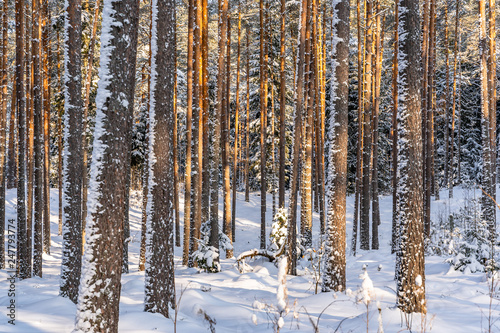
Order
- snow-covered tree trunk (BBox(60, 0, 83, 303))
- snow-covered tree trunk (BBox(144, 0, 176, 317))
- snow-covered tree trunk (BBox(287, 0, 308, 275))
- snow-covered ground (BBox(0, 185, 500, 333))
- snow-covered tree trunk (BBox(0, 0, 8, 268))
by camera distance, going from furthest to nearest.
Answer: snow-covered tree trunk (BBox(0, 0, 8, 268))
snow-covered tree trunk (BBox(287, 0, 308, 275))
snow-covered tree trunk (BBox(60, 0, 83, 303))
snow-covered tree trunk (BBox(144, 0, 176, 317))
snow-covered ground (BBox(0, 185, 500, 333))

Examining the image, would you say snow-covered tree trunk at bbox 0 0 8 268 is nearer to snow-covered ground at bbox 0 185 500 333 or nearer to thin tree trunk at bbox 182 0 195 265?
snow-covered ground at bbox 0 185 500 333

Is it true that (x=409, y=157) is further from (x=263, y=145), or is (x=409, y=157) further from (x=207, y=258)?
(x=263, y=145)

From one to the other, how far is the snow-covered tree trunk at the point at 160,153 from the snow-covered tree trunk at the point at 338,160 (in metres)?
3.61

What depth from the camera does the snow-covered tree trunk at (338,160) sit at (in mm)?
7836

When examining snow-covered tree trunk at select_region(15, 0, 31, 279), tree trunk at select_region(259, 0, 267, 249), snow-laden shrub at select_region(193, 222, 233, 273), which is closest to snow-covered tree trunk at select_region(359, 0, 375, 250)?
tree trunk at select_region(259, 0, 267, 249)

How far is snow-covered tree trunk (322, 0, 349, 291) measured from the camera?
309 inches

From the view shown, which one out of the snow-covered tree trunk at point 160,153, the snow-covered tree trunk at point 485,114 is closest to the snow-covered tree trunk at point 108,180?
the snow-covered tree trunk at point 160,153

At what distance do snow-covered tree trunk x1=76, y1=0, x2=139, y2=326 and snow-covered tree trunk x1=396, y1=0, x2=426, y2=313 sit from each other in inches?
166

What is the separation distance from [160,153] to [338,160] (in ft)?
12.6

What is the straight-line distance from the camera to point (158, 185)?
6.04 metres

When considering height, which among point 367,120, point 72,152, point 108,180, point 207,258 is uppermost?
point 367,120

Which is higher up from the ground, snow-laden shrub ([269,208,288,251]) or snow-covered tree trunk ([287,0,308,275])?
snow-covered tree trunk ([287,0,308,275])

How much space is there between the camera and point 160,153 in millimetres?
6043

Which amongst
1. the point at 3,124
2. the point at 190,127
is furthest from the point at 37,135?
the point at 190,127
